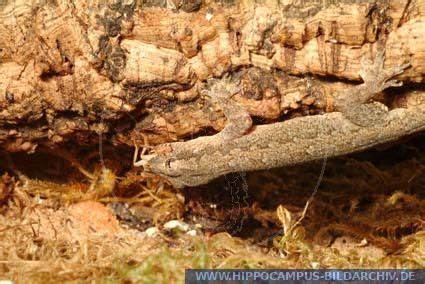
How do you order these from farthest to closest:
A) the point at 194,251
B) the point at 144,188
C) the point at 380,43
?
the point at 144,188
the point at 194,251
the point at 380,43

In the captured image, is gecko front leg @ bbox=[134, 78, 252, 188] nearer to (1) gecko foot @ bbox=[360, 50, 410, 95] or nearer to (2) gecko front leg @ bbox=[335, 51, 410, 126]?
(2) gecko front leg @ bbox=[335, 51, 410, 126]

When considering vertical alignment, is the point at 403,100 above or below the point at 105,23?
below

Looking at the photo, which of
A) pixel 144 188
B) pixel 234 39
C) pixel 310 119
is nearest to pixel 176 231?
pixel 144 188

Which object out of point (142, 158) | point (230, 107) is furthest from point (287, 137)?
point (142, 158)

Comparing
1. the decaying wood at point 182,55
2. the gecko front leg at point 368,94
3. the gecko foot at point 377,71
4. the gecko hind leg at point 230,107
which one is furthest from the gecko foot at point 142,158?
the gecko foot at point 377,71

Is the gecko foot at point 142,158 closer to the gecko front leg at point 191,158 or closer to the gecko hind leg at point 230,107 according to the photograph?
the gecko front leg at point 191,158

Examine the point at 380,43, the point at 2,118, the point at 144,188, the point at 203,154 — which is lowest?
the point at 144,188

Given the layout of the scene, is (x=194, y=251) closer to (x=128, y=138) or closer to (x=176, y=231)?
(x=176, y=231)
